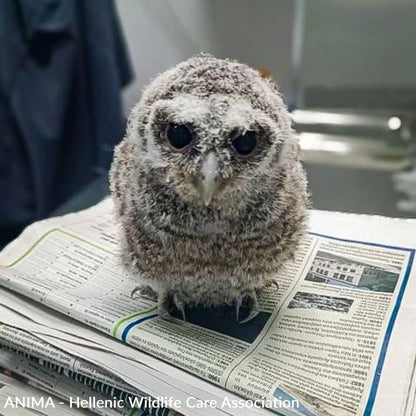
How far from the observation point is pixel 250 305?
2.23 feet

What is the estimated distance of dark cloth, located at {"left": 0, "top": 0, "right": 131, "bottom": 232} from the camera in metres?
1.32

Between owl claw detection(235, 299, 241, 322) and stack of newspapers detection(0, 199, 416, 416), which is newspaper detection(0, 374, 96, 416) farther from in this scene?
owl claw detection(235, 299, 241, 322)

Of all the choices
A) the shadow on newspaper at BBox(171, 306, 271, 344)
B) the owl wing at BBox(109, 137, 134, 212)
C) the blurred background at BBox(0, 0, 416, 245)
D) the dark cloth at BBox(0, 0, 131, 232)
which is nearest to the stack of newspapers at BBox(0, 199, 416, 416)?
the shadow on newspaper at BBox(171, 306, 271, 344)

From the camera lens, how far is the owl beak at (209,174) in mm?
510

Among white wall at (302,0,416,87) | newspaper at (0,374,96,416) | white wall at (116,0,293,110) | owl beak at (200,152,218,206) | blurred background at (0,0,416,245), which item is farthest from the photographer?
white wall at (116,0,293,110)

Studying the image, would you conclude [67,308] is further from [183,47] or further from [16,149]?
[183,47]

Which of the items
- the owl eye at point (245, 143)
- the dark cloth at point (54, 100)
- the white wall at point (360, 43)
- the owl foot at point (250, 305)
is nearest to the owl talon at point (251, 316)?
the owl foot at point (250, 305)

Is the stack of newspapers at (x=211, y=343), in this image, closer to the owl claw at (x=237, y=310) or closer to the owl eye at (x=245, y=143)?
the owl claw at (x=237, y=310)

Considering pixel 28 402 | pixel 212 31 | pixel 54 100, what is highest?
pixel 212 31

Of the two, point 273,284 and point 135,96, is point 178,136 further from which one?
point 135,96

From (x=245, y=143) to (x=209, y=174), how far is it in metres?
0.05

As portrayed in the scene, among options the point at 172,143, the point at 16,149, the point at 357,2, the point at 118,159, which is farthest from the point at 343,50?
the point at 172,143

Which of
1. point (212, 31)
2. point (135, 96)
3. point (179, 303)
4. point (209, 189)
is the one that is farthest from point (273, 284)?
point (212, 31)

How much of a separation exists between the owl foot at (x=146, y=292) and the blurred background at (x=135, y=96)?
1.36 ft
